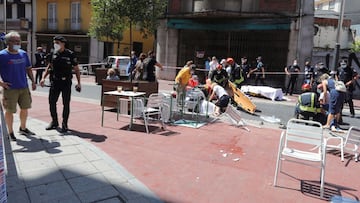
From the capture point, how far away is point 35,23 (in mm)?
32531

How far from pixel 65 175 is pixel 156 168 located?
129cm

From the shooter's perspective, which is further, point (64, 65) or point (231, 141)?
point (231, 141)

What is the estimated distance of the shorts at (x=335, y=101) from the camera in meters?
8.23

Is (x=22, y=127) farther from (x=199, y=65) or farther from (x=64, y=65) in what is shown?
(x=199, y=65)

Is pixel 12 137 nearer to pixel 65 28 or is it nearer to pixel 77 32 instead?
pixel 77 32

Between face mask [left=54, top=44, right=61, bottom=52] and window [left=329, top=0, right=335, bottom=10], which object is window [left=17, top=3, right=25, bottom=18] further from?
window [left=329, top=0, right=335, bottom=10]

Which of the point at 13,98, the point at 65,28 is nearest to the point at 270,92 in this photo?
the point at 13,98

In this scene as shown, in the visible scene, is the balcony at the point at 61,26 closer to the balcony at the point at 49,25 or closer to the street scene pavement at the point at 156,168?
the balcony at the point at 49,25

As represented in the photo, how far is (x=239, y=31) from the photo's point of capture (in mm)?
19156

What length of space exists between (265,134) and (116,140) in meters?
3.42

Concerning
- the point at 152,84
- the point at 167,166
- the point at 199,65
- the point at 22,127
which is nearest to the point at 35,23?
the point at 199,65

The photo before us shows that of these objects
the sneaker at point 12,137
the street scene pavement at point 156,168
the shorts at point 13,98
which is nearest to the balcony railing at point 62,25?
the street scene pavement at point 156,168

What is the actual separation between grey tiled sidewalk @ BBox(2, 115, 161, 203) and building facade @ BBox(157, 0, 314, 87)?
47.0 ft

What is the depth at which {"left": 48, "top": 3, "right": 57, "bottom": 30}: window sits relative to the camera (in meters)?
31.3
